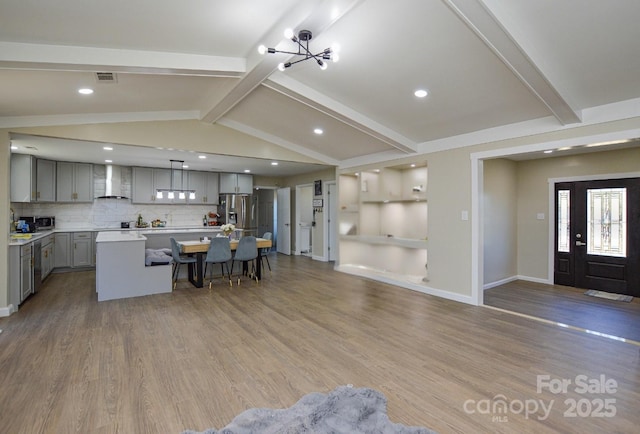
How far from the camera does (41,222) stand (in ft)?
21.3

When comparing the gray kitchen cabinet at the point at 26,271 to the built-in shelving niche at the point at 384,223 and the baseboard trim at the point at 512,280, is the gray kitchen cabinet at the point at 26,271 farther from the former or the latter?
the baseboard trim at the point at 512,280

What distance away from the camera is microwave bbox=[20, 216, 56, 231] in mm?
6199

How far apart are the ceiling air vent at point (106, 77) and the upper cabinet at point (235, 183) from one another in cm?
533

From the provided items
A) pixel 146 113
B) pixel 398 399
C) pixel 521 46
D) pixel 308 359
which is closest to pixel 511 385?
pixel 398 399

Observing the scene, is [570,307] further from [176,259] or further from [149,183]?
[149,183]

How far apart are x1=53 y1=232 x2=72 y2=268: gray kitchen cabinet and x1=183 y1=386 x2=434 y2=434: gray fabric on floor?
6.55 meters

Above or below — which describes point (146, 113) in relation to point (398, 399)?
above

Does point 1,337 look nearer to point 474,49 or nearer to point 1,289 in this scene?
point 1,289

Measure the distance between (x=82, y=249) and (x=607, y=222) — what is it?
981cm

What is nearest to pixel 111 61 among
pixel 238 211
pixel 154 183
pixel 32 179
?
pixel 32 179

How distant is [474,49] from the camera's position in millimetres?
2900

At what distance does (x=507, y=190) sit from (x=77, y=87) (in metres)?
6.63

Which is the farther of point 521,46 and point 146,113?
point 146,113

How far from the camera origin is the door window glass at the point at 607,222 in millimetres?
5230
